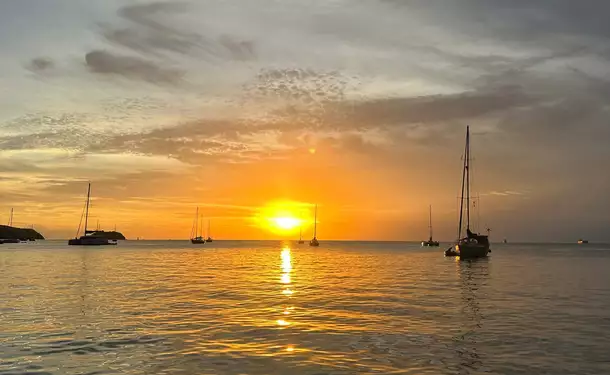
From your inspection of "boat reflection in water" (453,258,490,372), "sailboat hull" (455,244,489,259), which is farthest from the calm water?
"sailboat hull" (455,244,489,259)

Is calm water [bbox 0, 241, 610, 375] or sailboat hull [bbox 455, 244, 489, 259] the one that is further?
sailboat hull [bbox 455, 244, 489, 259]

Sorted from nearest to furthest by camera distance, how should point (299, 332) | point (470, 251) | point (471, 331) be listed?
point (299, 332)
point (471, 331)
point (470, 251)

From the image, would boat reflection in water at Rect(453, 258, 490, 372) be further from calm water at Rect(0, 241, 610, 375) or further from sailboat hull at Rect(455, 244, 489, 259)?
sailboat hull at Rect(455, 244, 489, 259)

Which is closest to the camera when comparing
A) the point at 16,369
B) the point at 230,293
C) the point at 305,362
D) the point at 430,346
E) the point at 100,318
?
the point at 16,369

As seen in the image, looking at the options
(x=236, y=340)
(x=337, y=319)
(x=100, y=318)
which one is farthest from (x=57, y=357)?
(x=337, y=319)

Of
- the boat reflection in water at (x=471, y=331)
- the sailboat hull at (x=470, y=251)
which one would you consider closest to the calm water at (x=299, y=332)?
the boat reflection in water at (x=471, y=331)

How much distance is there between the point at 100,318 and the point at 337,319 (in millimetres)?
13567

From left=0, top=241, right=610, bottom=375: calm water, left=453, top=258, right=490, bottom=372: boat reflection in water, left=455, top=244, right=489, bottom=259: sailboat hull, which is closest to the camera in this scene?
left=0, top=241, right=610, bottom=375: calm water


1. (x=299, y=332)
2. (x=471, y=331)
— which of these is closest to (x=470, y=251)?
(x=471, y=331)

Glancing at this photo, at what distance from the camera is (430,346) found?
2139 cm

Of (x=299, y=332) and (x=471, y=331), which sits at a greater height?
(x=471, y=331)

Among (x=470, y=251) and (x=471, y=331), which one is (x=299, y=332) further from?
(x=470, y=251)

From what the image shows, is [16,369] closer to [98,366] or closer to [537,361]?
[98,366]

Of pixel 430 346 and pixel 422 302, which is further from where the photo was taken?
pixel 422 302
